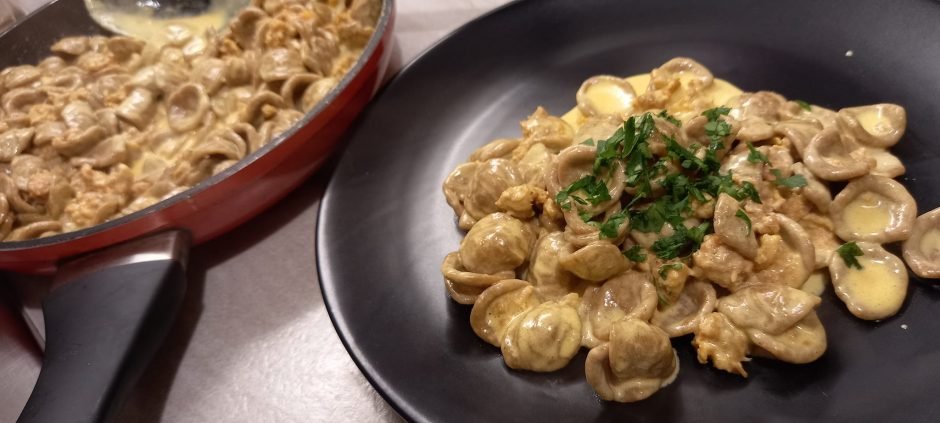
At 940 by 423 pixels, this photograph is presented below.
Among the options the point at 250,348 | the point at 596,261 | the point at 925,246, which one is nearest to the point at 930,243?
the point at 925,246

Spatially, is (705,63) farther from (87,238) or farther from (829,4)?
(87,238)

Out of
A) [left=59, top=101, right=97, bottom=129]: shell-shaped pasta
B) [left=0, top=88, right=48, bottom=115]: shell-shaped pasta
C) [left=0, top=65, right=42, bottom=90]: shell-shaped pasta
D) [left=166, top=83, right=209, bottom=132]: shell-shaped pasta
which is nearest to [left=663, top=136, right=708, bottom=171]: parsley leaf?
[left=166, top=83, right=209, bottom=132]: shell-shaped pasta

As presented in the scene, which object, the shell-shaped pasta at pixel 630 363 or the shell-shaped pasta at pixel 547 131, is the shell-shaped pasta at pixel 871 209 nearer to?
the shell-shaped pasta at pixel 630 363

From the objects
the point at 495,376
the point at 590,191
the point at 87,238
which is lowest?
the point at 495,376

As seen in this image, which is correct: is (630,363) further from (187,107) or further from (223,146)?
(187,107)

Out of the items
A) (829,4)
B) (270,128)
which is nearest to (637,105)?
(829,4)

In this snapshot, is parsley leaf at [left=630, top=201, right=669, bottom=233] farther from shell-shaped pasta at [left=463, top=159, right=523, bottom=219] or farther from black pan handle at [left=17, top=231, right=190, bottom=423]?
black pan handle at [left=17, top=231, right=190, bottom=423]
